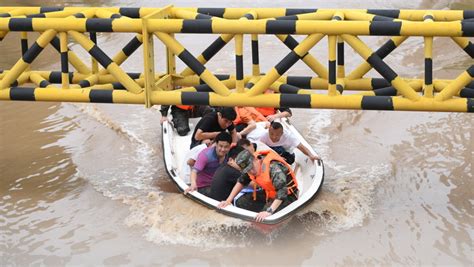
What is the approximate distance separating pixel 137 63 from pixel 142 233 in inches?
319

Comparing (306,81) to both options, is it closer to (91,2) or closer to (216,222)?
(216,222)

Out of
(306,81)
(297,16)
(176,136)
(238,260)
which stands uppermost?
(297,16)

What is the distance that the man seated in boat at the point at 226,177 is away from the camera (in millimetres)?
8031

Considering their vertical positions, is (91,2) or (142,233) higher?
(91,2)

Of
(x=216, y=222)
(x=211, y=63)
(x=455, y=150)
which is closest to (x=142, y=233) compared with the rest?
(x=216, y=222)

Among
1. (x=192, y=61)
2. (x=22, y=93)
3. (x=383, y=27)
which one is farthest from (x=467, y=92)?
(x=22, y=93)

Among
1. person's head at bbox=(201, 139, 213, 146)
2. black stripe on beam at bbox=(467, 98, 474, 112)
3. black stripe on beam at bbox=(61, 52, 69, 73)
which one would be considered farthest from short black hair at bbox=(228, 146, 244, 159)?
black stripe on beam at bbox=(467, 98, 474, 112)

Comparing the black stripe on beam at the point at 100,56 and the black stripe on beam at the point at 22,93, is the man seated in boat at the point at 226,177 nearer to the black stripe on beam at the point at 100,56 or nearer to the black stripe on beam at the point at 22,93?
the black stripe on beam at the point at 100,56

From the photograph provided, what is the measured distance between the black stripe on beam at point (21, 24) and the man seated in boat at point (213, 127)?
257cm

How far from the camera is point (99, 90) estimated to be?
24.7 feet

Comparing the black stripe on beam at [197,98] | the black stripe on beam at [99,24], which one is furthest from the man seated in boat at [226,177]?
the black stripe on beam at [99,24]

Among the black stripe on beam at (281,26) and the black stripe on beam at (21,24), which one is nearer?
the black stripe on beam at (281,26)

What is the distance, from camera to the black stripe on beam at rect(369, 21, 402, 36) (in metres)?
6.83

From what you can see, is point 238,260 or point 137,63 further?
point 137,63
